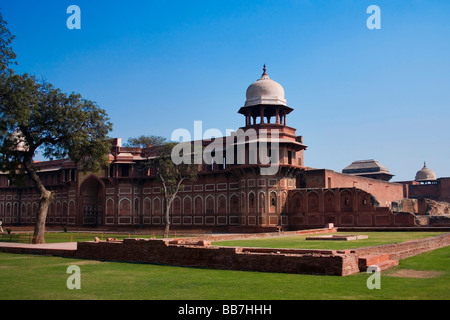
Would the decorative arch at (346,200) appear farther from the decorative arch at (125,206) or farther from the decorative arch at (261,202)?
the decorative arch at (125,206)

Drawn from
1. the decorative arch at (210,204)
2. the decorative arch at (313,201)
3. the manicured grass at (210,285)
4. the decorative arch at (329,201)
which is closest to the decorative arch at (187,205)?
the decorative arch at (210,204)

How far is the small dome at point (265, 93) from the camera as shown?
40031mm

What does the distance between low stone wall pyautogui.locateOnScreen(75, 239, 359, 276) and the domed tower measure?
22.5 m

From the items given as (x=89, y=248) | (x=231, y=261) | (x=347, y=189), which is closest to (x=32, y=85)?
(x=89, y=248)

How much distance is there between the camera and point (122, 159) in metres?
47.5

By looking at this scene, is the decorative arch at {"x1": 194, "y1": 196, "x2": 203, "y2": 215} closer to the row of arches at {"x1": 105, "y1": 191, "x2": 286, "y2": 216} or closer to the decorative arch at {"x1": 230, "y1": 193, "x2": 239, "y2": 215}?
the row of arches at {"x1": 105, "y1": 191, "x2": 286, "y2": 216}

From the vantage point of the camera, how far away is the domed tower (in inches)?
1533

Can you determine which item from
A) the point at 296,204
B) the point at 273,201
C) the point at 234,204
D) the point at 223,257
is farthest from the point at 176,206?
the point at 223,257

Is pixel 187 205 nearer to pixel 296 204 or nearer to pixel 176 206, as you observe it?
pixel 176 206

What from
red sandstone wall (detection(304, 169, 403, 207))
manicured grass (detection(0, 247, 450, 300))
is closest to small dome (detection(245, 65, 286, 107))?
red sandstone wall (detection(304, 169, 403, 207))

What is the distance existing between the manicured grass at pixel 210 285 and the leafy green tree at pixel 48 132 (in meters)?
13.5

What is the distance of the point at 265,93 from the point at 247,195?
9.29 m
